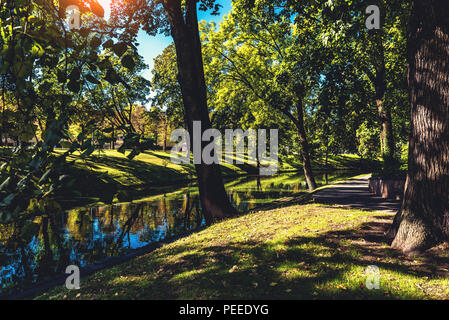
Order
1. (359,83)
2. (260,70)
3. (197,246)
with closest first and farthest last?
(197,246)
(359,83)
(260,70)

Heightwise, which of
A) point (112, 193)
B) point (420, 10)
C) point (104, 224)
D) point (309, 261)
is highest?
point (420, 10)

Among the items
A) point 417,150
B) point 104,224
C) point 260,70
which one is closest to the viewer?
point 417,150

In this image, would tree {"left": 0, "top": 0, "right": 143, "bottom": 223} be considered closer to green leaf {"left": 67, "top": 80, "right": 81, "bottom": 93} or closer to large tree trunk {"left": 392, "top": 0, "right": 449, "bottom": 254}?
green leaf {"left": 67, "top": 80, "right": 81, "bottom": 93}

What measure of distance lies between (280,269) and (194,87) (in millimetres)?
6660

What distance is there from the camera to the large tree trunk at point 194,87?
8.88m

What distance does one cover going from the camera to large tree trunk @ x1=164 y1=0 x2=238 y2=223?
29.1 ft

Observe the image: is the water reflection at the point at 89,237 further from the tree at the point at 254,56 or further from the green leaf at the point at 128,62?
the tree at the point at 254,56

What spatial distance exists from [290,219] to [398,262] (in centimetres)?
365

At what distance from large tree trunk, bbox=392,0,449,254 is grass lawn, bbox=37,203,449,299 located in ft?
1.49

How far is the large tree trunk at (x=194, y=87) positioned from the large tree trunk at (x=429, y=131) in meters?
5.88

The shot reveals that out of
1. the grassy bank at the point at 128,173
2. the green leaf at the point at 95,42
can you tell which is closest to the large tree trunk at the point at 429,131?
the grassy bank at the point at 128,173

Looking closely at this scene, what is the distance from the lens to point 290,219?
317 inches
